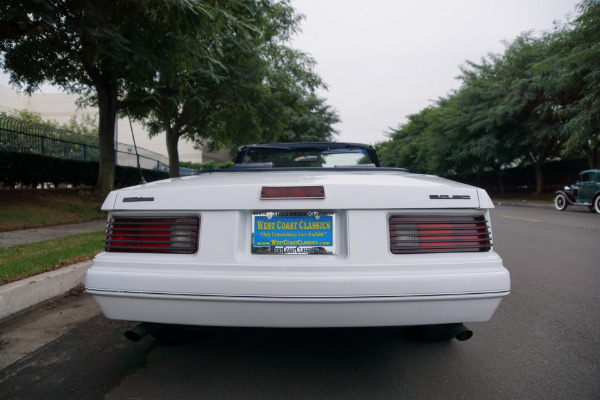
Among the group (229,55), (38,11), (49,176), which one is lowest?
(49,176)

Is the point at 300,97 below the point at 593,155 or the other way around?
the other way around

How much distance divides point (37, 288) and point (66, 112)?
71067mm

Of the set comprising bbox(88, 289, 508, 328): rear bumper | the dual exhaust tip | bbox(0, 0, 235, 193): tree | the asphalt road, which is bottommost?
the asphalt road

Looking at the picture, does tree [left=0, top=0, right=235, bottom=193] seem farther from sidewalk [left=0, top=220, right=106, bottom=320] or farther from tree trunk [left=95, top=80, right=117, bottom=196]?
sidewalk [left=0, top=220, right=106, bottom=320]

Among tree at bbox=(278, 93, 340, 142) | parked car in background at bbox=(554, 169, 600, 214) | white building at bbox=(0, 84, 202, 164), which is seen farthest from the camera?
white building at bbox=(0, 84, 202, 164)

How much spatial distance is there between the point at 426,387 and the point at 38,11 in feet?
21.1

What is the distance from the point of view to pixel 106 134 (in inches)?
509

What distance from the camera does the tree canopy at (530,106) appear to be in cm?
1683

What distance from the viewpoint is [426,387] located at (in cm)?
234

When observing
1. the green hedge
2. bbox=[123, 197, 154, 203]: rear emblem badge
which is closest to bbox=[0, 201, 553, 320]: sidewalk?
bbox=[123, 197, 154, 203]: rear emblem badge

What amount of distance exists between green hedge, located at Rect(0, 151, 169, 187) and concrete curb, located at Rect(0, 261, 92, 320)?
26.5ft

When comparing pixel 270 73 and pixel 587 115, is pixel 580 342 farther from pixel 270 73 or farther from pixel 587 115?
pixel 587 115

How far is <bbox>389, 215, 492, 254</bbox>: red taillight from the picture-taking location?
229cm

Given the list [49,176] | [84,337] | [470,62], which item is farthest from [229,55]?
[470,62]
